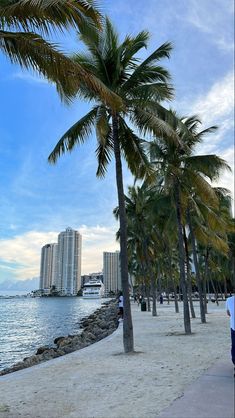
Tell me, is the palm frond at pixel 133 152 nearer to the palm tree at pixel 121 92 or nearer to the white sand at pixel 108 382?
the palm tree at pixel 121 92

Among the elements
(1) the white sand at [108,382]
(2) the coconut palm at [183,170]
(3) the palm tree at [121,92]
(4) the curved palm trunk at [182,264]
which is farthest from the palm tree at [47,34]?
(4) the curved palm trunk at [182,264]

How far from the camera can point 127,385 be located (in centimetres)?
730

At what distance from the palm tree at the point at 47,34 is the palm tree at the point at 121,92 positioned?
12.6 ft

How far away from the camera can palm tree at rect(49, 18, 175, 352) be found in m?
11.7

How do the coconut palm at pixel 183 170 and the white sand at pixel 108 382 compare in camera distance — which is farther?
the coconut palm at pixel 183 170

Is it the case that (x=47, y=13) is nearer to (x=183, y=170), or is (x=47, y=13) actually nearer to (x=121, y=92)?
(x=121, y=92)

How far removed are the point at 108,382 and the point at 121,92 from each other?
826 cm

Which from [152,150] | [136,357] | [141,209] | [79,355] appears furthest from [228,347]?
[141,209]

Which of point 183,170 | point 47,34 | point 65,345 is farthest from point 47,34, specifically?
point 65,345

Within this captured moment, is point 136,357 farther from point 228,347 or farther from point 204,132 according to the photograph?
point 204,132

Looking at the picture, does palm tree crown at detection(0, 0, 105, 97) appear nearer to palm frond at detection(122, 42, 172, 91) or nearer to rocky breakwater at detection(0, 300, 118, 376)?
palm frond at detection(122, 42, 172, 91)

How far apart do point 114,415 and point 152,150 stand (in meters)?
12.0

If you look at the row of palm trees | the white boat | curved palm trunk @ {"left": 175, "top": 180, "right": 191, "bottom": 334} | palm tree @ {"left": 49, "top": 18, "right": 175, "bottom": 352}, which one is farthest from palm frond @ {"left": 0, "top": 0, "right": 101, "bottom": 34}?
the white boat

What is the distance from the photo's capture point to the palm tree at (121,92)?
11.7 metres
